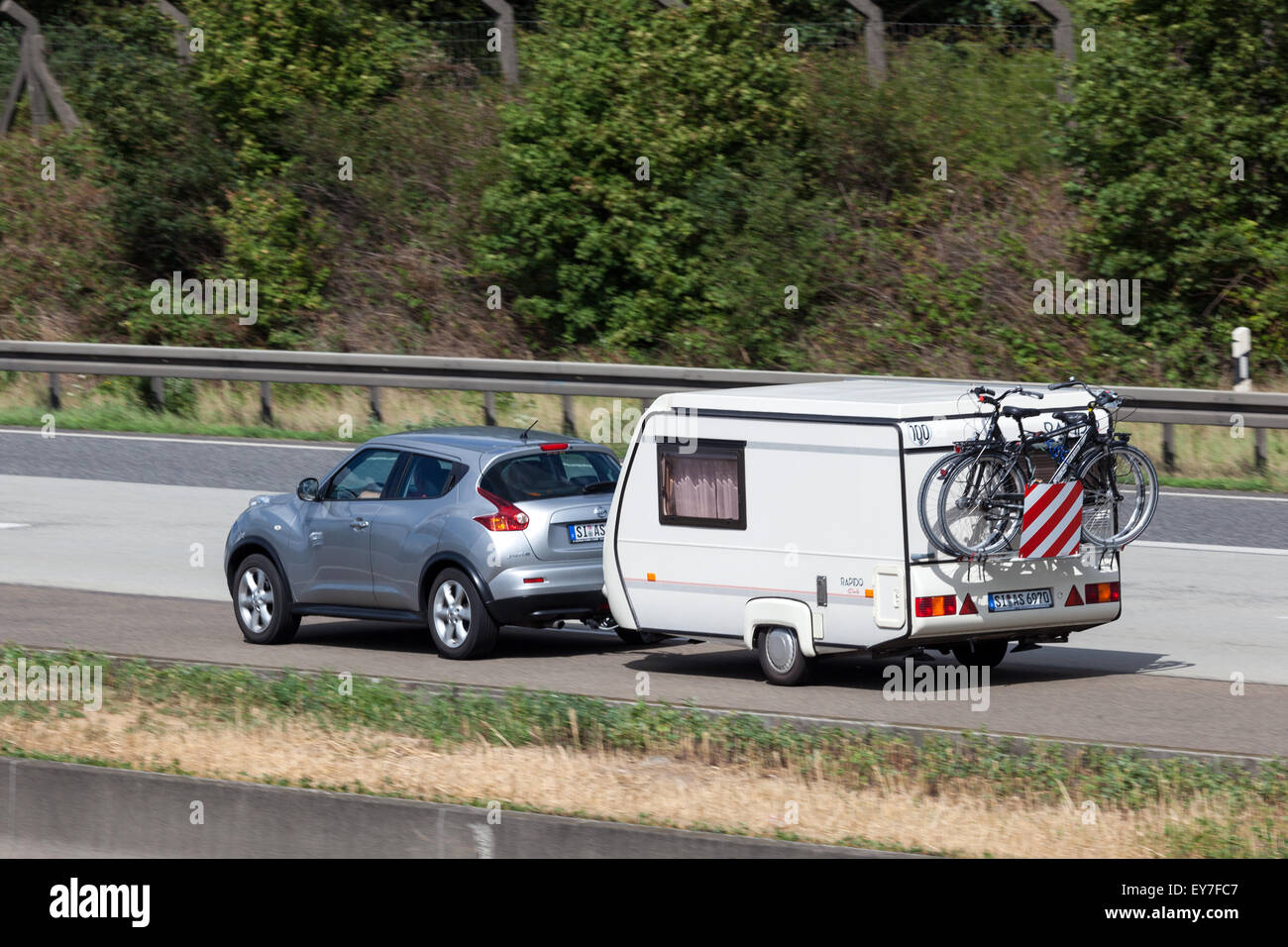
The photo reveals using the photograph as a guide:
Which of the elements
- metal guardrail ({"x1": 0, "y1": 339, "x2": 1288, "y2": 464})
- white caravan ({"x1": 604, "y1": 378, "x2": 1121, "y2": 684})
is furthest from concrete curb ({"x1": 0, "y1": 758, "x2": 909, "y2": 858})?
metal guardrail ({"x1": 0, "y1": 339, "x2": 1288, "y2": 464})

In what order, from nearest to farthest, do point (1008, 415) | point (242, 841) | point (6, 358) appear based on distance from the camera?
point (242, 841)
point (1008, 415)
point (6, 358)

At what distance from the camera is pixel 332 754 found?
9.77 metres

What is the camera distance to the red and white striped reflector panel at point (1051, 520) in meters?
12.4

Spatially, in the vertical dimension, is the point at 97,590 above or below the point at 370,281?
below

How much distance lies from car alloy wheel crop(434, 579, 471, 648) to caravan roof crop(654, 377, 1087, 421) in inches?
76.6

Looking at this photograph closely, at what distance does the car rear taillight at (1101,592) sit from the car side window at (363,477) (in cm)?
503

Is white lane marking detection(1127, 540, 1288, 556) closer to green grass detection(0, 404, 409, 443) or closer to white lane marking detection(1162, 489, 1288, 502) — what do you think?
white lane marking detection(1162, 489, 1288, 502)

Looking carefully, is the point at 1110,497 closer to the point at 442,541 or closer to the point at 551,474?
the point at 551,474

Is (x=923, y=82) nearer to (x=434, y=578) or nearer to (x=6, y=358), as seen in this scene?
(x=6, y=358)

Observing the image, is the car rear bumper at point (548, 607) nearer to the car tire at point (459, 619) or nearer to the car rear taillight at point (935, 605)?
the car tire at point (459, 619)

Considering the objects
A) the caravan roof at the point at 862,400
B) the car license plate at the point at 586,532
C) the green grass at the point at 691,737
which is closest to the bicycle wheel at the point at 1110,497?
the caravan roof at the point at 862,400

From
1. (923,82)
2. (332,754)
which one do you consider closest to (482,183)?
(923,82)

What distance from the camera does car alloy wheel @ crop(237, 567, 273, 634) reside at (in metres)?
14.8
